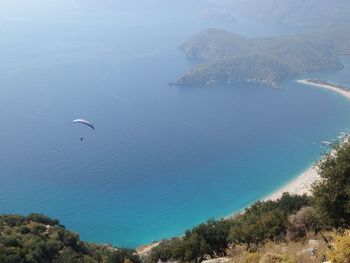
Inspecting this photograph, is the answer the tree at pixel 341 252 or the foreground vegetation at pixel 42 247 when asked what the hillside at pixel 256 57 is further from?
the tree at pixel 341 252

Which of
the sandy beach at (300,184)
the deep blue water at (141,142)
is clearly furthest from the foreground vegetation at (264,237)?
the sandy beach at (300,184)

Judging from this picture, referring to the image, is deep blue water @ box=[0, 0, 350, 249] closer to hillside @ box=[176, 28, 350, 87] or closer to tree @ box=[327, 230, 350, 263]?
hillside @ box=[176, 28, 350, 87]

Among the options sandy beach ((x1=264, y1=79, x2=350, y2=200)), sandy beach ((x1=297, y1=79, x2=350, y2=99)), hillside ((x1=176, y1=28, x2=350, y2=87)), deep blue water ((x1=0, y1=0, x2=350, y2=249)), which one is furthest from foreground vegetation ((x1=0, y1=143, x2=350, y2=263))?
hillside ((x1=176, y1=28, x2=350, y2=87))

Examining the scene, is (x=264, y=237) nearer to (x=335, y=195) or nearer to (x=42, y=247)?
(x=335, y=195)

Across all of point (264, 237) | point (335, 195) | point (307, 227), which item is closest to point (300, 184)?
point (264, 237)

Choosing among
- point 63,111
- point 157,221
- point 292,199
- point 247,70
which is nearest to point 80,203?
point 157,221
